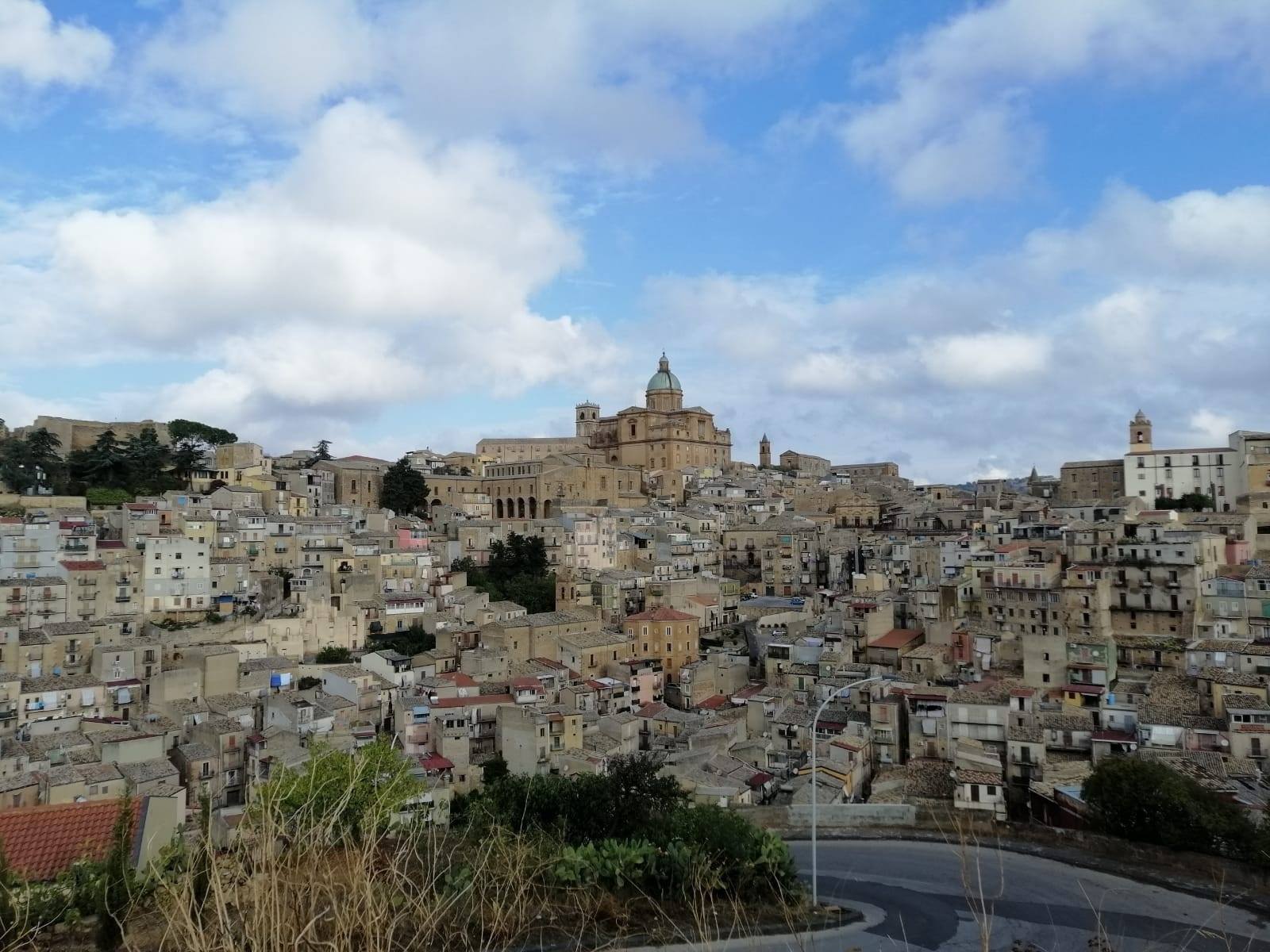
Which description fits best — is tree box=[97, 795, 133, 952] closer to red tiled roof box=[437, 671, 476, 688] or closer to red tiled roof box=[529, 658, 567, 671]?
red tiled roof box=[437, 671, 476, 688]

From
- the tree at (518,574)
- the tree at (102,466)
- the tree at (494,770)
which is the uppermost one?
the tree at (102,466)

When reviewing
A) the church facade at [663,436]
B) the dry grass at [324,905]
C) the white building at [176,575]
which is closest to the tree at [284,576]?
the white building at [176,575]

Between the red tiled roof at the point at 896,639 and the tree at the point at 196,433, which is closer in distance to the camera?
the red tiled roof at the point at 896,639

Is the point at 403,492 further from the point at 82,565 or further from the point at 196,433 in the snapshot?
the point at 82,565

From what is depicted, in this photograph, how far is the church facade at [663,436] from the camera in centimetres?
5581

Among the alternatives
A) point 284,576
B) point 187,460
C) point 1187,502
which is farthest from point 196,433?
point 1187,502

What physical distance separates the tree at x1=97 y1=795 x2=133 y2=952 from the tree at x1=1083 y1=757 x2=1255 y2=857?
1241cm

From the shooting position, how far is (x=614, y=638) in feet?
83.9

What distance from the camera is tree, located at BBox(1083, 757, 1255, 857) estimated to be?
39.3 feet

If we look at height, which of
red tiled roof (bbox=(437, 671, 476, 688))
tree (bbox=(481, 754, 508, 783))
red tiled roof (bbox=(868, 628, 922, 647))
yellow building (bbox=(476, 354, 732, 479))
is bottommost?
tree (bbox=(481, 754, 508, 783))

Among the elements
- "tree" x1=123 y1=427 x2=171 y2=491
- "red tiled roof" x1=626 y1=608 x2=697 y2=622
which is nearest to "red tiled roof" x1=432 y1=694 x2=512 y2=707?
"red tiled roof" x1=626 y1=608 x2=697 y2=622

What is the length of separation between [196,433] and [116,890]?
3732cm

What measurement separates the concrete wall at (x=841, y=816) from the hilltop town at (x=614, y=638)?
1274 millimetres

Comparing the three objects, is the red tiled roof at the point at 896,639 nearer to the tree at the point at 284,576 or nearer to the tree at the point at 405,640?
the tree at the point at 405,640
